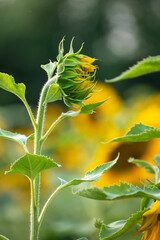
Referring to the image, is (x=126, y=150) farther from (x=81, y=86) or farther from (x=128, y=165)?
(x=81, y=86)

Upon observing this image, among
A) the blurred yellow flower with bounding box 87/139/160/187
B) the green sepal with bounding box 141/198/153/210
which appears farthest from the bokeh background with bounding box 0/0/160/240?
the green sepal with bounding box 141/198/153/210

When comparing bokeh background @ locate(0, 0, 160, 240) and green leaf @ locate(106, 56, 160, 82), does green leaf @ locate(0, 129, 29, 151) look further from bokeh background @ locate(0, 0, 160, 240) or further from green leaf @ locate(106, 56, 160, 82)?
bokeh background @ locate(0, 0, 160, 240)

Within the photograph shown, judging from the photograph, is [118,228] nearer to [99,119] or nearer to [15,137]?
[15,137]

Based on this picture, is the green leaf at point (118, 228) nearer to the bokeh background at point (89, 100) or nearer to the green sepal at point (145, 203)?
the green sepal at point (145, 203)

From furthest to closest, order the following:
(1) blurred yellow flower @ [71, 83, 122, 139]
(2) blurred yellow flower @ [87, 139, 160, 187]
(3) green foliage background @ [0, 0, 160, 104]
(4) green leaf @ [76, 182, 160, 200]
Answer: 1. (3) green foliage background @ [0, 0, 160, 104]
2. (1) blurred yellow flower @ [71, 83, 122, 139]
3. (2) blurred yellow flower @ [87, 139, 160, 187]
4. (4) green leaf @ [76, 182, 160, 200]

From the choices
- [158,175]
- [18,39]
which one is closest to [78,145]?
[158,175]

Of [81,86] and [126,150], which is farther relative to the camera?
[126,150]

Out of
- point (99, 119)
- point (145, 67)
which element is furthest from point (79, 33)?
point (145, 67)
